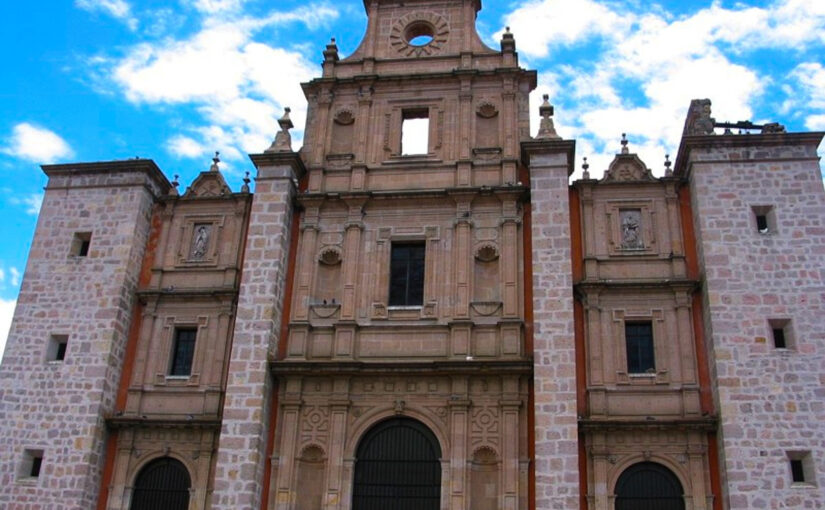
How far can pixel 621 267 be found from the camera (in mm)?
19641

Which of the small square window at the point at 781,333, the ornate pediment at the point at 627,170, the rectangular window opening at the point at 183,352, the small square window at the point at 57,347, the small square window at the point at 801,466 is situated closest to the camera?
the small square window at the point at 801,466

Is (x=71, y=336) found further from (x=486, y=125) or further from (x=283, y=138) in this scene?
(x=486, y=125)

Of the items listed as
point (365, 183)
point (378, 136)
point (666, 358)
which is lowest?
point (666, 358)

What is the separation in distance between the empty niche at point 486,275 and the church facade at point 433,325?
50mm

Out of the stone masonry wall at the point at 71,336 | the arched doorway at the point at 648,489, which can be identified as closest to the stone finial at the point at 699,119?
the arched doorway at the point at 648,489

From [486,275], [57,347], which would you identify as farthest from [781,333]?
[57,347]

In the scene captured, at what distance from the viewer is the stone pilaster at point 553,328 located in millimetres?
17125

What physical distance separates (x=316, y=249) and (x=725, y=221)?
973 cm

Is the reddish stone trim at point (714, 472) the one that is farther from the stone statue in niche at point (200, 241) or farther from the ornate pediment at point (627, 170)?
the stone statue in niche at point (200, 241)

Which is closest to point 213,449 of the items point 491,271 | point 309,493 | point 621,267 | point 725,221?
point 309,493

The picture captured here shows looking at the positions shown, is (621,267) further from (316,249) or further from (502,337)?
(316,249)

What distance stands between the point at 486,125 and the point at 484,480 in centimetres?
923

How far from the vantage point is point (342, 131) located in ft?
74.3

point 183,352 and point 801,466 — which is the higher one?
point 183,352
